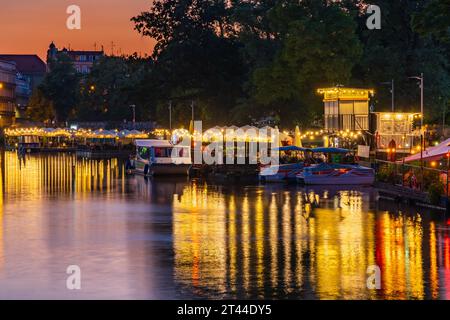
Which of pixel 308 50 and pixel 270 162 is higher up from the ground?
pixel 308 50

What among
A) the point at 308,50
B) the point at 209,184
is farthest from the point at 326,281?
the point at 308,50

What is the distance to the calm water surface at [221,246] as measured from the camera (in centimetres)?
2492

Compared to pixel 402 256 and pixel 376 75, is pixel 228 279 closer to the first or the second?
pixel 402 256

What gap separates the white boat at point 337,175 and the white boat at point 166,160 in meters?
14.7

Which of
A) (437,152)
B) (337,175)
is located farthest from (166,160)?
(437,152)

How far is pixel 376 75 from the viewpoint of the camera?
91.0 m

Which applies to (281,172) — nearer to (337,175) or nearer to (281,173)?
(281,173)

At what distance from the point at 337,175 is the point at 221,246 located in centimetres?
3216

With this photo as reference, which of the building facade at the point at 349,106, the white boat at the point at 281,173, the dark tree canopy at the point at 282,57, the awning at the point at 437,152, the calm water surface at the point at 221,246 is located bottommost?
the calm water surface at the point at 221,246

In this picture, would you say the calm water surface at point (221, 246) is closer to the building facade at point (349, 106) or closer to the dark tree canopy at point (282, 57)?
the building facade at point (349, 106)

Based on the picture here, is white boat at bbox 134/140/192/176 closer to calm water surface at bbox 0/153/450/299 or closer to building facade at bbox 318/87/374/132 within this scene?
building facade at bbox 318/87/374/132

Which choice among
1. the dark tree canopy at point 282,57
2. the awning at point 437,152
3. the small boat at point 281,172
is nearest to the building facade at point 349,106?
the dark tree canopy at point 282,57

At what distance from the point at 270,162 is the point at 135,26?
48.1 m
